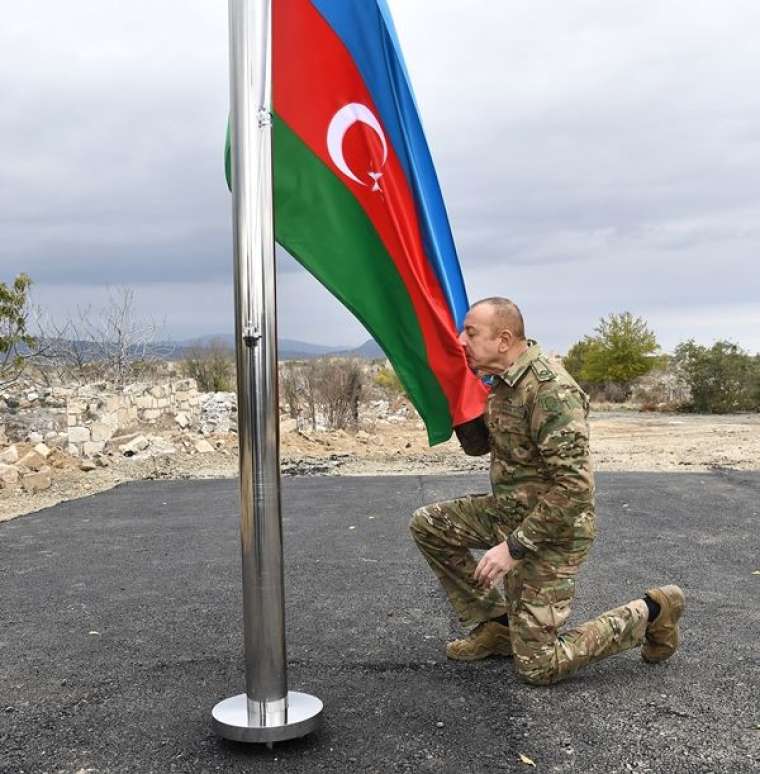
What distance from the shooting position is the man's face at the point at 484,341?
410cm

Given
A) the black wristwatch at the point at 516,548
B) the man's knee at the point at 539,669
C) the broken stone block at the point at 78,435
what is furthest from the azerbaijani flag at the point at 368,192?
the broken stone block at the point at 78,435

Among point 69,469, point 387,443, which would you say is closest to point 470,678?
point 69,469

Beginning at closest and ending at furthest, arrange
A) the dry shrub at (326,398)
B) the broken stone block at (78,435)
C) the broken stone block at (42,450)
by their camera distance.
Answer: the broken stone block at (42,450) → the broken stone block at (78,435) → the dry shrub at (326,398)

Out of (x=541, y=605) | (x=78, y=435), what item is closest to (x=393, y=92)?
(x=541, y=605)

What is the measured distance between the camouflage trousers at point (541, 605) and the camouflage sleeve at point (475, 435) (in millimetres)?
243

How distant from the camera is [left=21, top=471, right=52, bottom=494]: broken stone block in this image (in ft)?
41.3

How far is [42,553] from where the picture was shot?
799 centimetres

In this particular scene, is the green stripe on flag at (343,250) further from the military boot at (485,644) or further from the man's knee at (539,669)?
the man's knee at (539,669)

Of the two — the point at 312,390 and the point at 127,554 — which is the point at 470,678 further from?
the point at 312,390

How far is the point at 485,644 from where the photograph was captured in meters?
4.55

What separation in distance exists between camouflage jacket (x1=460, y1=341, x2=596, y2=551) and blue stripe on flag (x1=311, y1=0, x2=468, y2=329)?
0.64 meters

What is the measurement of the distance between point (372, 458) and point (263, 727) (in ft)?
47.1

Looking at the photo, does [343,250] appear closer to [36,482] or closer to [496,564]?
[496,564]

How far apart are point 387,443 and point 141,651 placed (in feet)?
54.1
